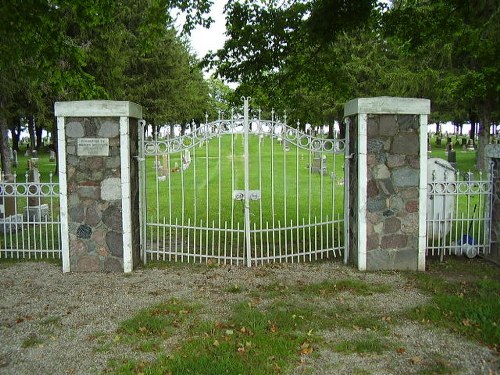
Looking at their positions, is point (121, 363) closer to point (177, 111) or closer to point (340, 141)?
point (340, 141)

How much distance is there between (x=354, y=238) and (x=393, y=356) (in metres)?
3.14

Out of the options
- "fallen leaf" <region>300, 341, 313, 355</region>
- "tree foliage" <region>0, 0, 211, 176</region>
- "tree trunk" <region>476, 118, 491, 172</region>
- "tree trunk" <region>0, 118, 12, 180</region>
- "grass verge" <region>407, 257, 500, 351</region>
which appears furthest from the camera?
"tree trunk" <region>476, 118, 491, 172</region>

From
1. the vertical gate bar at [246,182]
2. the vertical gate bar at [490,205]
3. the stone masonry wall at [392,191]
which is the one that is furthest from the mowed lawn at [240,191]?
the vertical gate bar at [490,205]

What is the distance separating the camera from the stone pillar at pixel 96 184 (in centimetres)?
691

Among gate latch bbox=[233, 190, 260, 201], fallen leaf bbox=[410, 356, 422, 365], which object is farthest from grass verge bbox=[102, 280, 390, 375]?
gate latch bbox=[233, 190, 260, 201]

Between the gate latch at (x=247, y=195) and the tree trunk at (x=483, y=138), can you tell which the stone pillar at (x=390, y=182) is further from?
the tree trunk at (x=483, y=138)

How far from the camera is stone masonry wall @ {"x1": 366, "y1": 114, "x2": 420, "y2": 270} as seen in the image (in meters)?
7.01

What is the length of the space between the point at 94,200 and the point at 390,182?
14.3 feet

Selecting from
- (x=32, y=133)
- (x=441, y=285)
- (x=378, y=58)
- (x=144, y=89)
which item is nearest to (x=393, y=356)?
(x=441, y=285)

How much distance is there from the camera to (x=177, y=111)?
98.9 feet

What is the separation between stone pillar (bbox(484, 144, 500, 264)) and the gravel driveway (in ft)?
6.36

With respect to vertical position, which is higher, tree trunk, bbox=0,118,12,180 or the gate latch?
tree trunk, bbox=0,118,12,180

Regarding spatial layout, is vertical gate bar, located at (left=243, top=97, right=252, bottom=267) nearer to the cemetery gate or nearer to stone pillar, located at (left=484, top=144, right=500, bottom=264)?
the cemetery gate

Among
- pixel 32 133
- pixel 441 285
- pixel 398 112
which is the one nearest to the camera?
pixel 441 285
